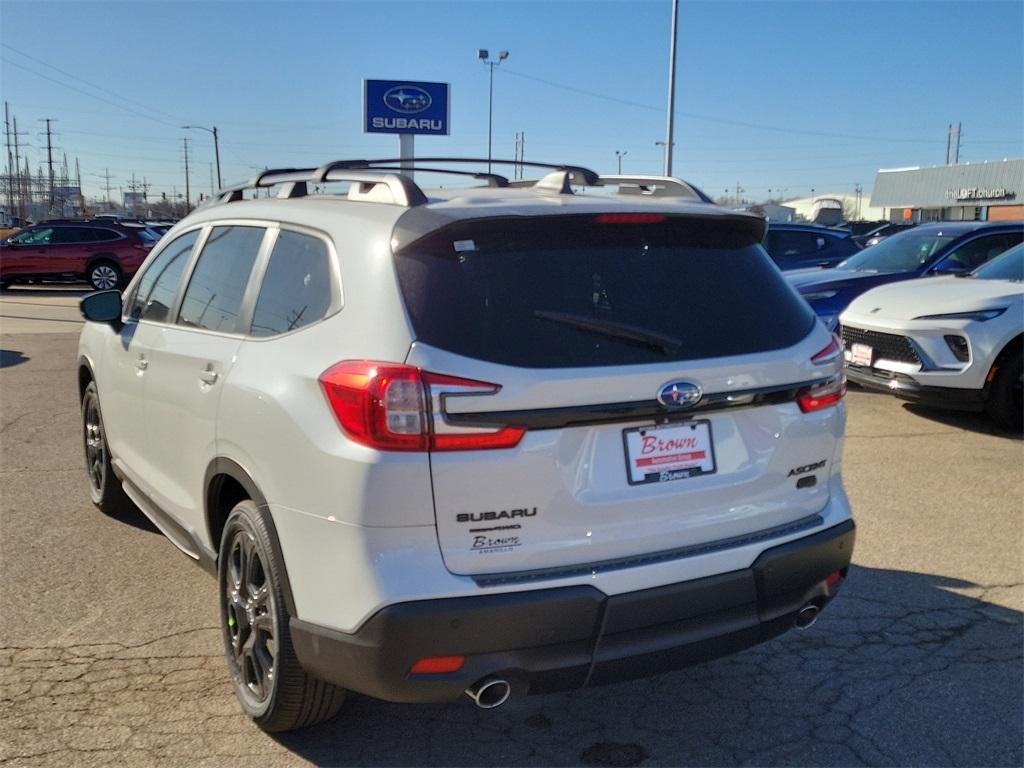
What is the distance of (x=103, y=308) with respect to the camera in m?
4.84

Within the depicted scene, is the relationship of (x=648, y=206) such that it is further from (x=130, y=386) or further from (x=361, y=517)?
(x=130, y=386)

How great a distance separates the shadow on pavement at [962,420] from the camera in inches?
313

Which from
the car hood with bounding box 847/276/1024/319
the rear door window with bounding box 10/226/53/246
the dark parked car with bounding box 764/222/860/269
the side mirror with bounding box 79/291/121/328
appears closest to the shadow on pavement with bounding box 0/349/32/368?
the side mirror with bounding box 79/291/121/328

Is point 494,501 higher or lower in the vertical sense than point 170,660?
higher

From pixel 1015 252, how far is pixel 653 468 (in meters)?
7.47

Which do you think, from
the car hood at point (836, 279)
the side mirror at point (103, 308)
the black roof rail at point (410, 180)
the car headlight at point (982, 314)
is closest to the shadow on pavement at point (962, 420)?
the car headlight at point (982, 314)

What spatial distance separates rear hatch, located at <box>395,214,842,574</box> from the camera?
267 cm

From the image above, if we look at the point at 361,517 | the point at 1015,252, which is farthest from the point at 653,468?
the point at 1015,252

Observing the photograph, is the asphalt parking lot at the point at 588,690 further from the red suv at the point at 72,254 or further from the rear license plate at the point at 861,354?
the red suv at the point at 72,254

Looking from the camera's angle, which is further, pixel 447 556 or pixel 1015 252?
pixel 1015 252

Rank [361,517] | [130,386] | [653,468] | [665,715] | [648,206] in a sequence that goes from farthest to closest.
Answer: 1. [130,386]
2. [665,715]
3. [648,206]
4. [653,468]
5. [361,517]

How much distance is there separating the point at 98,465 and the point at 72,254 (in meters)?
20.7

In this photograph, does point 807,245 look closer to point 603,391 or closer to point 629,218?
point 629,218

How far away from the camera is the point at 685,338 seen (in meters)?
2.99
